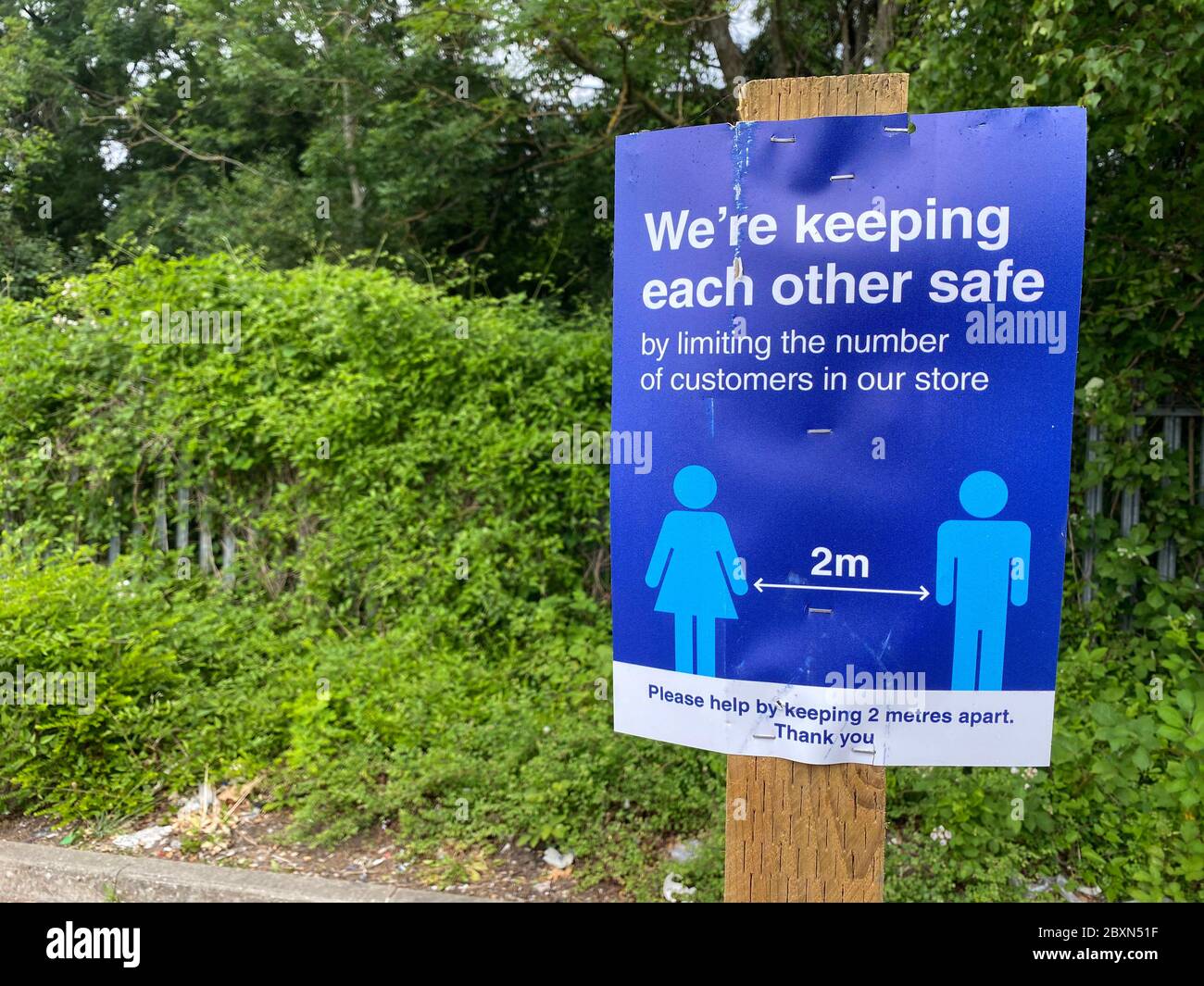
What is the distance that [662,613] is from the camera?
2.24 m

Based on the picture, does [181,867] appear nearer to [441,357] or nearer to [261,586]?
[261,586]

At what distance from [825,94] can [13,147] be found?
1281 cm

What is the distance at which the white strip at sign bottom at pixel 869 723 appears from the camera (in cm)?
205

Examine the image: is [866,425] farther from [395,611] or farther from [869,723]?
[395,611]

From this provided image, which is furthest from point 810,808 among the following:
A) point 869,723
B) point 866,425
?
point 866,425

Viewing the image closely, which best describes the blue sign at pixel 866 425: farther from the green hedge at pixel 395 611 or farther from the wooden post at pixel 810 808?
the green hedge at pixel 395 611

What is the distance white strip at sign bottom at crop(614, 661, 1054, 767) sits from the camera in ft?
6.74

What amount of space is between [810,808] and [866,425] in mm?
883

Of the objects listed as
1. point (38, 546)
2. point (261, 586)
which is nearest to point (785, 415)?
point (261, 586)

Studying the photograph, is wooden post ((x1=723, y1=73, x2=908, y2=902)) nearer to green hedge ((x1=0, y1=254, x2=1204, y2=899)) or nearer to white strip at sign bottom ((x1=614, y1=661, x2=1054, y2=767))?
white strip at sign bottom ((x1=614, y1=661, x2=1054, y2=767))

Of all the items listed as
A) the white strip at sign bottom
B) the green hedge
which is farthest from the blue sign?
the green hedge

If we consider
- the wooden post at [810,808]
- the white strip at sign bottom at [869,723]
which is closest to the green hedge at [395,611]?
the wooden post at [810,808]

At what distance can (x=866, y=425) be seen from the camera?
208cm

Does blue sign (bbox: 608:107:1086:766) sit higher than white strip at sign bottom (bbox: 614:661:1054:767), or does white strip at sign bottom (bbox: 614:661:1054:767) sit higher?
blue sign (bbox: 608:107:1086:766)
